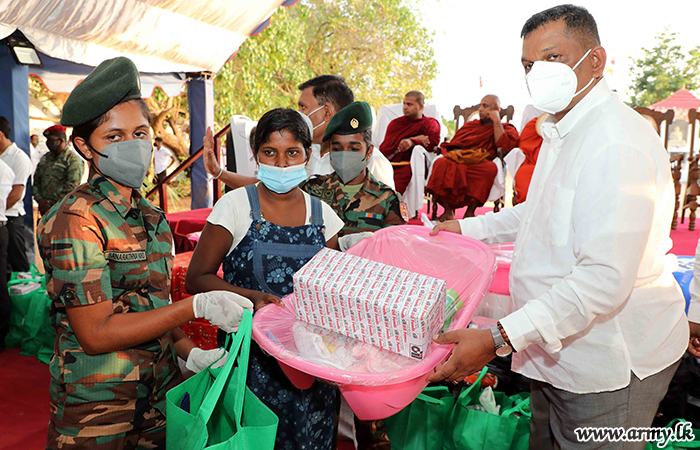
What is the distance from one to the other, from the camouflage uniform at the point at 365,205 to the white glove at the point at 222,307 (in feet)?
3.10

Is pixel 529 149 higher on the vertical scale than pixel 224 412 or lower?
higher

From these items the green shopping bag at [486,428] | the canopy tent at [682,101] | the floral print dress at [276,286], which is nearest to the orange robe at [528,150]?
the green shopping bag at [486,428]

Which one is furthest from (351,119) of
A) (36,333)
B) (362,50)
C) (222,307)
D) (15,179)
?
(362,50)

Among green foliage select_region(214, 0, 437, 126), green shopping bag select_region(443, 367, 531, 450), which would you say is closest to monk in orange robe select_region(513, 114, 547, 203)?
green shopping bag select_region(443, 367, 531, 450)

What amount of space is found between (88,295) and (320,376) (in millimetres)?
555

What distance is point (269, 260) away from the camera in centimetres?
153

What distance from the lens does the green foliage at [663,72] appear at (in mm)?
20531

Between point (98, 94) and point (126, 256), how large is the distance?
405 mm

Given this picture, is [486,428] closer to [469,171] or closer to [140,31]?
[469,171]

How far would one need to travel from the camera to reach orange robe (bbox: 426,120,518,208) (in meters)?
5.26

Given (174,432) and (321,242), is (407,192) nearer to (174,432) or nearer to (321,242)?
(321,242)

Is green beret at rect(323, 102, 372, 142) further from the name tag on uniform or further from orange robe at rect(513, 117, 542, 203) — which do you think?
orange robe at rect(513, 117, 542, 203)

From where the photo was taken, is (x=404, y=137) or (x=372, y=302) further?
(x=404, y=137)

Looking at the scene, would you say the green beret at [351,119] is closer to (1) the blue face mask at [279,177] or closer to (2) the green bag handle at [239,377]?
(1) the blue face mask at [279,177]
